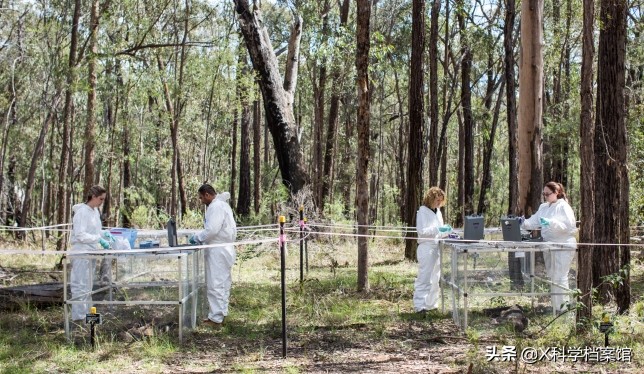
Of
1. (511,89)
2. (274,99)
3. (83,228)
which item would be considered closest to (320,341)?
(83,228)

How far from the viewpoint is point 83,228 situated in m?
9.07

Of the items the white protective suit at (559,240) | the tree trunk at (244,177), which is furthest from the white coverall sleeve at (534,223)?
the tree trunk at (244,177)

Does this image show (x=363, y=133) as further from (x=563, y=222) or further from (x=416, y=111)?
(x=416, y=111)

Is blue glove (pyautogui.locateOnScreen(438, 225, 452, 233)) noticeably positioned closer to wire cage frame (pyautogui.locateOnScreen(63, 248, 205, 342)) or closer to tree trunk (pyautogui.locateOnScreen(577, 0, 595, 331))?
tree trunk (pyautogui.locateOnScreen(577, 0, 595, 331))

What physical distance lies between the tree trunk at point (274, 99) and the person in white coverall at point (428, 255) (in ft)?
28.3

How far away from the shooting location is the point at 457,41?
32.6m

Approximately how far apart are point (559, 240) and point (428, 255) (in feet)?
5.73

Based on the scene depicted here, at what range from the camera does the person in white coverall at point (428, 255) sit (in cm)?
953

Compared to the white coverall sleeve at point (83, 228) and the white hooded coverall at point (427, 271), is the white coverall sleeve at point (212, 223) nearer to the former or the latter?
the white coverall sleeve at point (83, 228)

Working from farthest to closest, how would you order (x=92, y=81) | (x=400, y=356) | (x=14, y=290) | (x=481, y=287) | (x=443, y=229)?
(x=92, y=81) < (x=14, y=290) < (x=443, y=229) < (x=481, y=287) < (x=400, y=356)

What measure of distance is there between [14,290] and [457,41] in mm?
26173

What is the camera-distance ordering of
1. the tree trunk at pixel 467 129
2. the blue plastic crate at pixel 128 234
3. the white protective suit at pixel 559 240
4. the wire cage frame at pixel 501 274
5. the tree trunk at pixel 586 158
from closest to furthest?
the tree trunk at pixel 586 158 < the wire cage frame at pixel 501 274 < the white protective suit at pixel 559 240 < the blue plastic crate at pixel 128 234 < the tree trunk at pixel 467 129

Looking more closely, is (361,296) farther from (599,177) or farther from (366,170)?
(599,177)

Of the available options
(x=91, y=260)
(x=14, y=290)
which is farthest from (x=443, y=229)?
(x=14, y=290)
